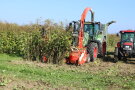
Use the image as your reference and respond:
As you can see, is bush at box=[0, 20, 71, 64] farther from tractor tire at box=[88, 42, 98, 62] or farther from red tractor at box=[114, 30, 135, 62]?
red tractor at box=[114, 30, 135, 62]

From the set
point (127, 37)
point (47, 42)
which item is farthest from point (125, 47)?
point (47, 42)

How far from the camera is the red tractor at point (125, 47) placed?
15868 mm

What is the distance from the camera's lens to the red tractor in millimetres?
15868

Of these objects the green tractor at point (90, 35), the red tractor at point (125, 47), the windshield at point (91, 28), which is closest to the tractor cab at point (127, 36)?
the red tractor at point (125, 47)

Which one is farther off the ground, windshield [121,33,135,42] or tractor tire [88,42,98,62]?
windshield [121,33,135,42]

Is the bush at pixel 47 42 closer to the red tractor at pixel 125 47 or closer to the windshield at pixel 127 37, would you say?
the red tractor at pixel 125 47

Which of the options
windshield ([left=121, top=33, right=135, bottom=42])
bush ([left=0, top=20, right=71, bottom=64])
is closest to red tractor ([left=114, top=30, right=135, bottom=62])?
windshield ([left=121, top=33, right=135, bottom=42])

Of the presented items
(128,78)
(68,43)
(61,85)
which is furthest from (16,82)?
(68,43)

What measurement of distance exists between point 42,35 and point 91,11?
4.00 metres

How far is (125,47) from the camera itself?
16.0 metres

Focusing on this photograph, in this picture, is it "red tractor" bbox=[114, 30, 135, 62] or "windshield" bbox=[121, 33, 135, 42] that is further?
"windshield" bbox=[121, 33, 135, 42]

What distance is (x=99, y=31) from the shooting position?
1602cm

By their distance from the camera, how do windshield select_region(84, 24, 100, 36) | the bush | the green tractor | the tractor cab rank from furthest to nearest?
the tractor cab, windshield select_region(84, 24, 100, 36), the green tractor, the bush

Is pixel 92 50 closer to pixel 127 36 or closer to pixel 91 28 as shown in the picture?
pixel 91 28
